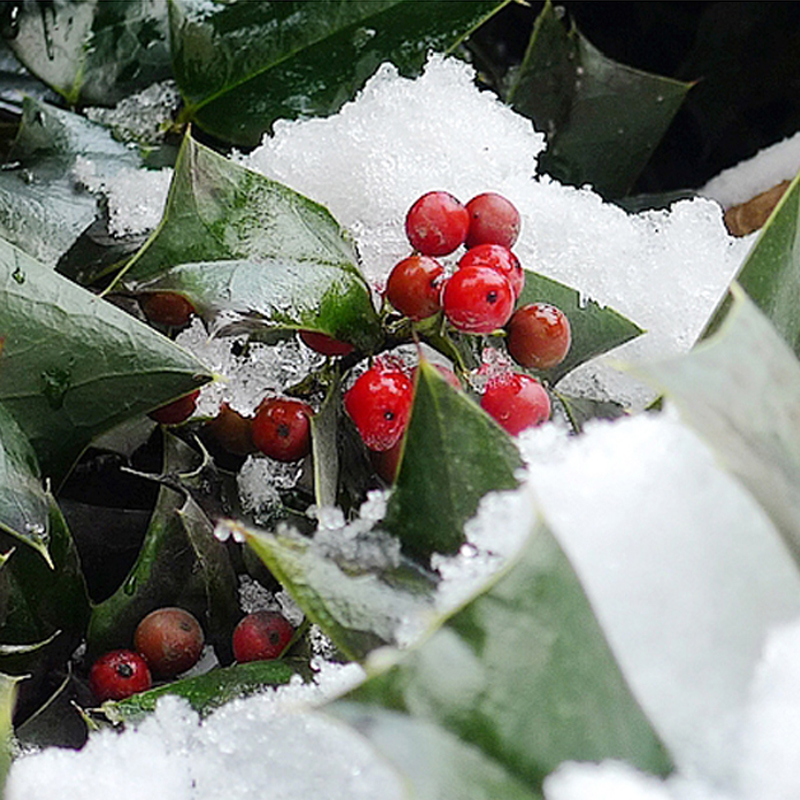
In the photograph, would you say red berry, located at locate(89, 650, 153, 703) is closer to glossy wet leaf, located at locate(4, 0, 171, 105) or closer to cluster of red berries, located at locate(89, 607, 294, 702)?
cluster of red berries, located at locate(89, 607, 294, 702)

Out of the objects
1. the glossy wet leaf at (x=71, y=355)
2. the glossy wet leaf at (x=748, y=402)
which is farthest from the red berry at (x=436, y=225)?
the glossy wet leaf at (x=748, y=402)

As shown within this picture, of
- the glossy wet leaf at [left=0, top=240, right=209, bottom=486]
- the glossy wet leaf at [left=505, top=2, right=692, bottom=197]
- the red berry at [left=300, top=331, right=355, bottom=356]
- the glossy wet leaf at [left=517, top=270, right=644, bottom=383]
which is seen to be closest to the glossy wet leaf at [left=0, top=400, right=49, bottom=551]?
the glossy wet leaf at [left=0, top=240, right=209, bottom=486]

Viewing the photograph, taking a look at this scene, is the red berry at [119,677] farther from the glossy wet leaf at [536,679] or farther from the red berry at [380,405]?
the glossy wet leaf at [536,679]

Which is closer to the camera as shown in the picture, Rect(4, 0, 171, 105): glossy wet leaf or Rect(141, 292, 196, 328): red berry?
Rect(141, 292, 196, 328): red berry

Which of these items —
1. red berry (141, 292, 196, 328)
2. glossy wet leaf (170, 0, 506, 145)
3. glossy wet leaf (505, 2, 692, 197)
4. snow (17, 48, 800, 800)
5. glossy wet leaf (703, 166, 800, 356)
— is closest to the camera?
snow (17, 48, 800, 800)

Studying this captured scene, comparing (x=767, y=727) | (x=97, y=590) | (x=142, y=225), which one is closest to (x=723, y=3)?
(x=142, y=225)
